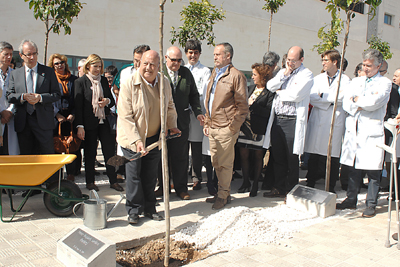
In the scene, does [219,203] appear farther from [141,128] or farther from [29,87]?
[29,87]

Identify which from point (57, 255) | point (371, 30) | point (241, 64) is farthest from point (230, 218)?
point (371, 30)

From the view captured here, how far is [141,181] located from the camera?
4.62 metres

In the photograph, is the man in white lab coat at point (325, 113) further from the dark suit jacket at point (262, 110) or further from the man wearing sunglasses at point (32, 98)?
the man wearing sunglasses at point (32, 98)

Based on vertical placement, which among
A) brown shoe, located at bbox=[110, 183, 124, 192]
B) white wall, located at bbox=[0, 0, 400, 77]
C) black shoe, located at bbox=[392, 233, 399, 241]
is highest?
white wall, located at bbox=[0, 0, 400, 77]

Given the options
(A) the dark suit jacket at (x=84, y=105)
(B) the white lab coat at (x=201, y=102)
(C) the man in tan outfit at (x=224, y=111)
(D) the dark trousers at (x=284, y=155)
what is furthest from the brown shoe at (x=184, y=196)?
(A) the dark suit jacket at (x=84, y=105)

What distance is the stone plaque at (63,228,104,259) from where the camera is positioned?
3196 millimetres

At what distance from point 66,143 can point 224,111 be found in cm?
258

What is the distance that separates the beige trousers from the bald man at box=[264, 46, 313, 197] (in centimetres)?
92

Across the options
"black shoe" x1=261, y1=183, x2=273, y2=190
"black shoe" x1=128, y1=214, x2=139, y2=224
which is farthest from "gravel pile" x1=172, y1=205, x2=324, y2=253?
"black shoe" x1=261, y1=183, x2=273, y2=190

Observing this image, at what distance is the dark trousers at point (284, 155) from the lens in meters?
5.74

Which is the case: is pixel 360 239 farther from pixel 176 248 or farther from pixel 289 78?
pixel 289 78

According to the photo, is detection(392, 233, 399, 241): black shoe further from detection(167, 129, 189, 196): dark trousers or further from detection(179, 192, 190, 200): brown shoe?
detection(167, 129, 189, 196): dark trousers

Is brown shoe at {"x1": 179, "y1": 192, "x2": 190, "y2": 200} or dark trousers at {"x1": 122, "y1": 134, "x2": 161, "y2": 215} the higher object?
dark trousers at {"x1": 122, "y1": 134, "x2": 161, "y2": 215}

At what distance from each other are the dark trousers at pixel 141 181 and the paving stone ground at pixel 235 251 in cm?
20
